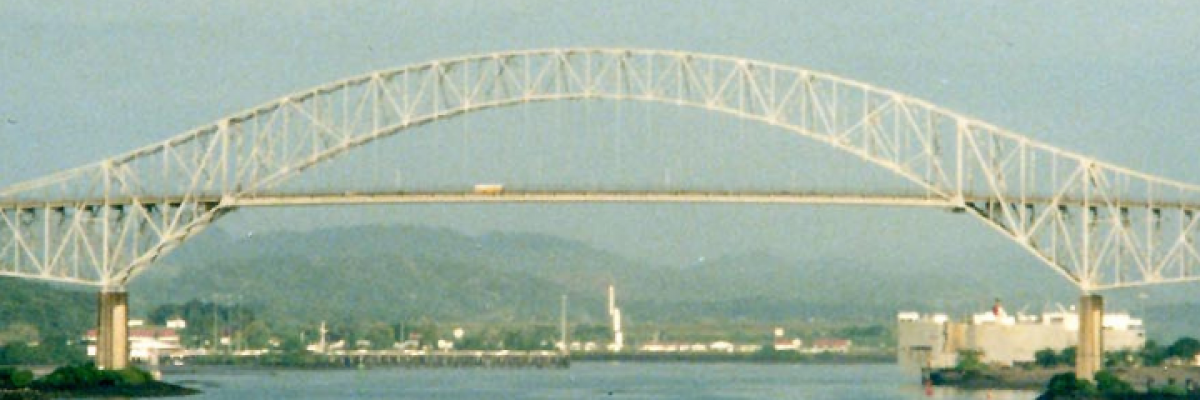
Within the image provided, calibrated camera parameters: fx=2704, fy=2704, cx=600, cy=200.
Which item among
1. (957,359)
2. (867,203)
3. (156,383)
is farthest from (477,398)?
(957,359)

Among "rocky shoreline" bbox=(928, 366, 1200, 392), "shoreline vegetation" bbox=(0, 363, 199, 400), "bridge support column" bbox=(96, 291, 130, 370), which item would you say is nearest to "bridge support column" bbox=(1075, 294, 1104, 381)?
"rocky shoreline" bbox=(928, 366, 1200, 392)

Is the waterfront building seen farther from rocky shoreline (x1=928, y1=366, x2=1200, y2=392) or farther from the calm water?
rocky shoreline (x1=928, y1=366, x2=1200, y2=392)

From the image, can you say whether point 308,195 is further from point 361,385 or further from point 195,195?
point 361,385

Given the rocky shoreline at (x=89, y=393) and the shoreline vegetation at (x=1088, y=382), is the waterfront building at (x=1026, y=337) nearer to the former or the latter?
the shoreline vegetation at (x=1088, y=382)

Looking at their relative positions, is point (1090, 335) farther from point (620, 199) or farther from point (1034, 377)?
point (1034, 377)

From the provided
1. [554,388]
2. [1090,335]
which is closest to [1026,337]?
[554,388]

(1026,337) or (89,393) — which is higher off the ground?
(1026,337)
